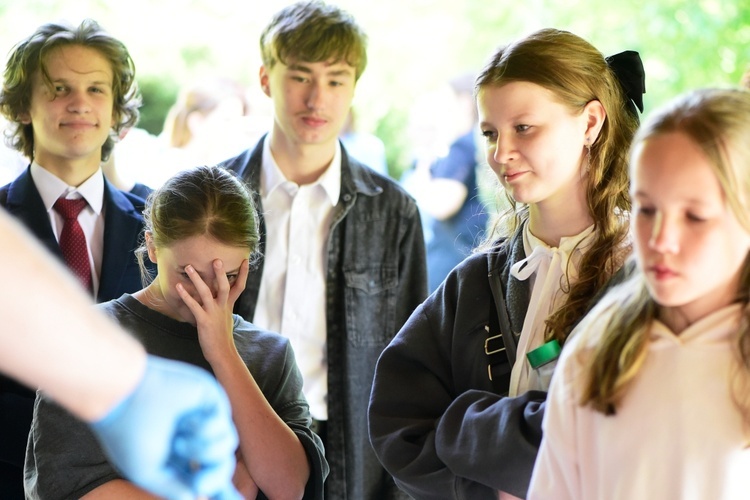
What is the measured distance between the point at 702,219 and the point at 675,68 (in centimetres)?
523

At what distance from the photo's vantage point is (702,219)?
57.2 inches

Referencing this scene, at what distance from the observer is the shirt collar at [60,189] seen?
2641mm

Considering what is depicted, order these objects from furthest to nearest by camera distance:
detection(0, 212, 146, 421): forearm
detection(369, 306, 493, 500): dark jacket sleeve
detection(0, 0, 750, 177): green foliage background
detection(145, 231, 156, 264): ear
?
detection(0, 0, 750, 177): green foliage background → detection(145, 231, 156, 264): ear → detection(369, 306, 493, 500): dark jacket sleeve → detection(0, 212, 146, 421): forearm

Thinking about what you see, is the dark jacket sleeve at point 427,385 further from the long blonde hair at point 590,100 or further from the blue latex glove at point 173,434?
the blue latex glove at point 173,434

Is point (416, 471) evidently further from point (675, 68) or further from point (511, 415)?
point (675, 68)

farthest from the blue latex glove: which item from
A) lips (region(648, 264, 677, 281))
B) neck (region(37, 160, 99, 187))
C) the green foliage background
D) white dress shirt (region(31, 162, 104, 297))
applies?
the green foliage background

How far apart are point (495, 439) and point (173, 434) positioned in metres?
0.57

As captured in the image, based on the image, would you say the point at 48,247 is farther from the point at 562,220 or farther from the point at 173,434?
the point at 562,220

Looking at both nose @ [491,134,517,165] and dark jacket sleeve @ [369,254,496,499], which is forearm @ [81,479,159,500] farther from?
nose @ [491,134,517,165]

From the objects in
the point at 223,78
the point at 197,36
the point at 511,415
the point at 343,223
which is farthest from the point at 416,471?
the point at 197,36

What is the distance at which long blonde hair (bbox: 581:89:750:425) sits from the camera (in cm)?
145

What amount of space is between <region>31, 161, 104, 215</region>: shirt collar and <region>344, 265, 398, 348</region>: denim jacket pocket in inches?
27.4

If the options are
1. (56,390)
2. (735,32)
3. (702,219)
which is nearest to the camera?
(56,390)

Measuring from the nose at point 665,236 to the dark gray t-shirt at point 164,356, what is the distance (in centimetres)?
Result: 92
